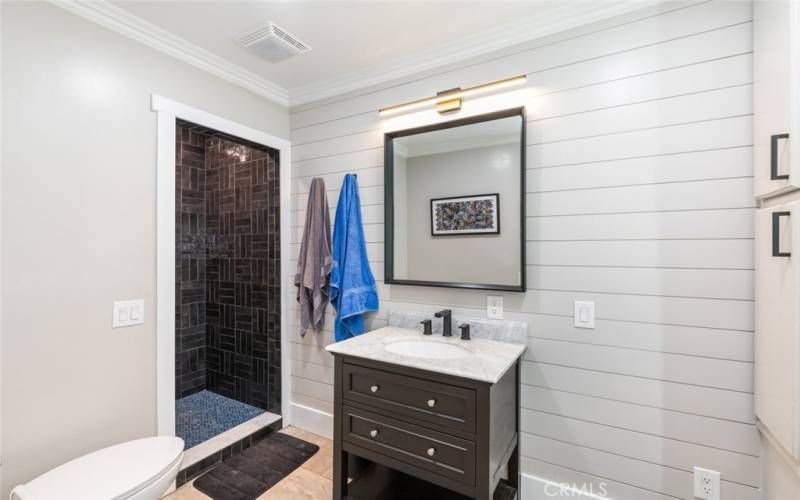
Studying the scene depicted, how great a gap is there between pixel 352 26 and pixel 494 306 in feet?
5.53

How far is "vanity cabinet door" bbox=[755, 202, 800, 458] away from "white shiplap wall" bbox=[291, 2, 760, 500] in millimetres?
90

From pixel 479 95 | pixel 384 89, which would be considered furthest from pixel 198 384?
pixel 479 95

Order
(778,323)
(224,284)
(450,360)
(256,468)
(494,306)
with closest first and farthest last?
(778,323)
(450,360)
(494,306)
(256,468)
(224,284)

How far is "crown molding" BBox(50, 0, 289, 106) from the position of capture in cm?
170

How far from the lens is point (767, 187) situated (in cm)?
131

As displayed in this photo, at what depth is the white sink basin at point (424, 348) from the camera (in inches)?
74.6

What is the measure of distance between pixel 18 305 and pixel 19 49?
3.52 feet

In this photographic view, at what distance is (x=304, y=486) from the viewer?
2.05 meters

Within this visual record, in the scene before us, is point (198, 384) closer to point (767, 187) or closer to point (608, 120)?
point (608, 120)

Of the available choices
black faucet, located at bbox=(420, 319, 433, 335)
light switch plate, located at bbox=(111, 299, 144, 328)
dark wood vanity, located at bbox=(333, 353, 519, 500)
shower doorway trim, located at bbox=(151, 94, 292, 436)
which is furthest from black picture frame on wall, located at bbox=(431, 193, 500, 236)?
light switch plate, located at bbox=(111, 299, 144, 328)

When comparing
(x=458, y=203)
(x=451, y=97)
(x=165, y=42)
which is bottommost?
(x=458, y=203)

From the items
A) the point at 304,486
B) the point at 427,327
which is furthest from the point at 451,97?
the point at 304,486

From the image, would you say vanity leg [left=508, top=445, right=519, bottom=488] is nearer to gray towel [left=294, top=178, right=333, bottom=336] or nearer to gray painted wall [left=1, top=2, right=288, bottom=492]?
gray towel [left=294, top=178, right=333, bottom=336]
